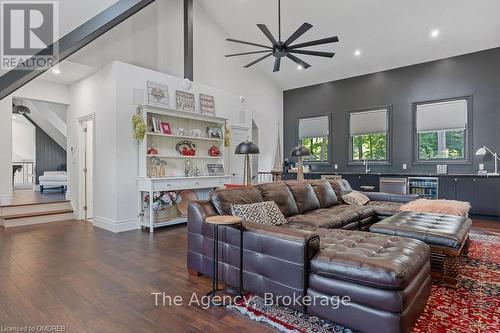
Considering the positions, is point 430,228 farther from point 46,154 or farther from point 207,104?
point 46,154

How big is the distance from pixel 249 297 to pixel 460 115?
6.83 metres

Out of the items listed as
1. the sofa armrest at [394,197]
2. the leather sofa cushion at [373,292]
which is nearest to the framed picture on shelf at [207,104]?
the sofa armrest at [394,197]

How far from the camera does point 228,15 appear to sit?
7.24 meters

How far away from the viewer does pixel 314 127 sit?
8.96 m

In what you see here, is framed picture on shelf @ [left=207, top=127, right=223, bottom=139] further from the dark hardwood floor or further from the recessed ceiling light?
the recessed ceiling light

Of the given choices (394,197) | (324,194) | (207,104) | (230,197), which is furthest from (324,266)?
(207,104)

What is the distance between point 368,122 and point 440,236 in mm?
5789

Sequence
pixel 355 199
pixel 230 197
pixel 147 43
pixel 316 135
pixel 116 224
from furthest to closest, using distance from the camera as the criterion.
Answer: pixel 316 135
pixel 147 43
pixel 116 224
pixel 355 199
pixel 230 197

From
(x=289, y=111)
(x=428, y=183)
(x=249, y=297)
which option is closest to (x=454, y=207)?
(x=428, y=183)

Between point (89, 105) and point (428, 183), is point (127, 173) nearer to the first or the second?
point (89, 105)

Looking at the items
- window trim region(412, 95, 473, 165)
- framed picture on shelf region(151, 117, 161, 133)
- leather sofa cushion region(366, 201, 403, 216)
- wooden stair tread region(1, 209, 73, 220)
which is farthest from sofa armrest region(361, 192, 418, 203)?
wooden stair tread region(1, 209, 73, 220)

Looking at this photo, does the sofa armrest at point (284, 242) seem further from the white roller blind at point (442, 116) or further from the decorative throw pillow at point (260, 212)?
the white roller blind at point (442, 116)

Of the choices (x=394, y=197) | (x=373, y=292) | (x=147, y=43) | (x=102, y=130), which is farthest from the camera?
(x=147, y=43)

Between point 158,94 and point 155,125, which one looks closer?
point 155,125
